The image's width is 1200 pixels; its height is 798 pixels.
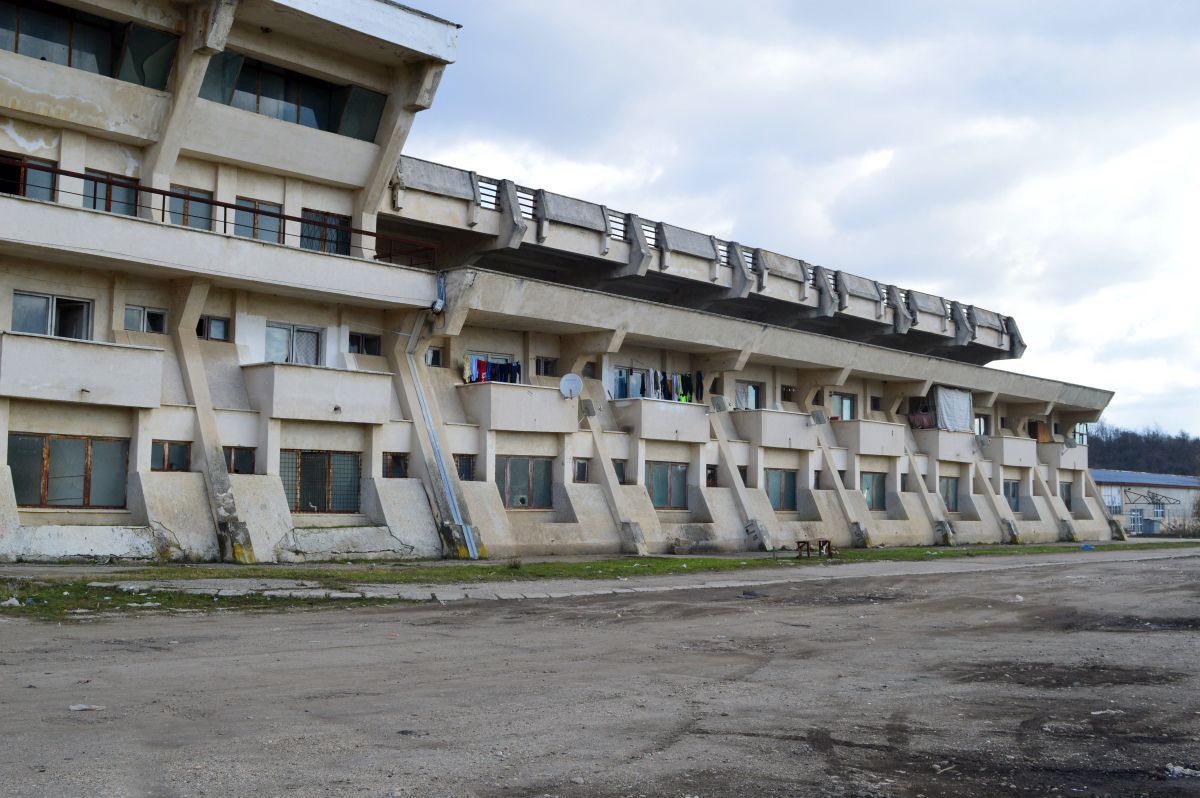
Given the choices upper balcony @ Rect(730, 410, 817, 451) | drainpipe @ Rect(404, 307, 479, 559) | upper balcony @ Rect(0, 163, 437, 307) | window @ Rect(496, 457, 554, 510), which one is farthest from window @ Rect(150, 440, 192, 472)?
upper balcony @ Rect(730, 410, 817, 451)

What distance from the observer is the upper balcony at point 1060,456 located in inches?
2265

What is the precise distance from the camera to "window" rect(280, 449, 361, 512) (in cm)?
2812

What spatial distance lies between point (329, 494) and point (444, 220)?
28.4 feet

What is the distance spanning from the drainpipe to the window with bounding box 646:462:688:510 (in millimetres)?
8631

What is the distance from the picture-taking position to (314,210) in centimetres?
3005

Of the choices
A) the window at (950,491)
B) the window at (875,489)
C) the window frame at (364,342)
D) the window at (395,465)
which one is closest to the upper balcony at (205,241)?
the window frame at (364,342)

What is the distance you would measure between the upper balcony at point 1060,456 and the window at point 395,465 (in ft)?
127

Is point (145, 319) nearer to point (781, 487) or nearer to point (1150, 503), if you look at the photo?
point (781, 487)

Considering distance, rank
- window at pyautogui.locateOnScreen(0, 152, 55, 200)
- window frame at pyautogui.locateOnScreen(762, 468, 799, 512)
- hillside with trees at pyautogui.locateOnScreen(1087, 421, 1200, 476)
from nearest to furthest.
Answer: window at pyautogui.locateOnScreen(0, 152, 55, 200) → window frame at pyautogui.locateOnScreen(762, 468, 799, 512) → hillside with trees at pyautogui.locateOnScreen(1087, 421, 1200, 476)

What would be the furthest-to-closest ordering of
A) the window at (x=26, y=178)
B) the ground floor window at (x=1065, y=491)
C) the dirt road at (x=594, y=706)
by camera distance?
the ground floor window at (x=1065, y=491) < the window at (x=26, y=178) < the dirt road at (x=594, y=706)

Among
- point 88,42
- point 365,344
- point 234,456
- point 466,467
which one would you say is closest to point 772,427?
point 466,467

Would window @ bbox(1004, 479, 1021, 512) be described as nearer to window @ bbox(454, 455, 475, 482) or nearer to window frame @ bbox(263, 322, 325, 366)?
window @ bbox(454, 455, 475, 482)

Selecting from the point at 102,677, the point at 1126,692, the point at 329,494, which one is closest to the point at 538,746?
the point at 102,677

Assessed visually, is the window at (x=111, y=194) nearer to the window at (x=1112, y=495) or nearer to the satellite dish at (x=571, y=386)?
the satellite dish at (x=571, y=386)
